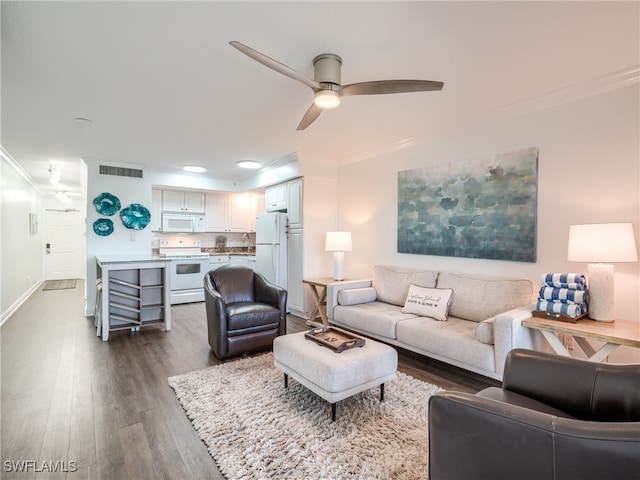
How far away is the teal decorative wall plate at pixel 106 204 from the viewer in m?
4.90

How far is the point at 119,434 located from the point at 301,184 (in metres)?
3.59

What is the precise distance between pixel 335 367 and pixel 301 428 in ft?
1.47

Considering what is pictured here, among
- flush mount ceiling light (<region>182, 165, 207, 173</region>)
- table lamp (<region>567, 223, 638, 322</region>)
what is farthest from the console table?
flush mount ceiling light (<region>182, 165, 207, 173</region>)

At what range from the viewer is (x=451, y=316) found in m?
3.28

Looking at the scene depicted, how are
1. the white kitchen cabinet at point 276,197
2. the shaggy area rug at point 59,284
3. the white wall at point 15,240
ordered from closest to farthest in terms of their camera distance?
1. the white wall at point 15,240
2. the white kitchen cabinet at point 276,197
3. the shaggy area rug at point 59,284

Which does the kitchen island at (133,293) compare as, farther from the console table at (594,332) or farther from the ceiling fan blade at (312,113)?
the console table at (594,332)

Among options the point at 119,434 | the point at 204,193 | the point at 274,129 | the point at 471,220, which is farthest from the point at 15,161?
the point at 471,220

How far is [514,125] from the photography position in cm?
302

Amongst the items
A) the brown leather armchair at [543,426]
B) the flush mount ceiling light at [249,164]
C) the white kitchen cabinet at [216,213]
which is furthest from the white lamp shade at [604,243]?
the white kitchen cabinet at [216,213]

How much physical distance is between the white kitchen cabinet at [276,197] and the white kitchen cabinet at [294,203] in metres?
0.13

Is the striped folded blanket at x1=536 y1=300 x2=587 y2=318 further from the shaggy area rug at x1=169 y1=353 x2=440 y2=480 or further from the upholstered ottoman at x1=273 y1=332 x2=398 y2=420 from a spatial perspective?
the upholstered ottoman at x1=273 y1=332 x2=398 y2=420

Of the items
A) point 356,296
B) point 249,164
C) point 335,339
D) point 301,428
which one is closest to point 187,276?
point 249,164

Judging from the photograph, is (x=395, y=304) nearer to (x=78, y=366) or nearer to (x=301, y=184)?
(x=301, y=184)

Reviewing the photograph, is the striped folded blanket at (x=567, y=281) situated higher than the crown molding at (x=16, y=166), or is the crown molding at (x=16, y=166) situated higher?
the crown molding at (x=16, y=166)
